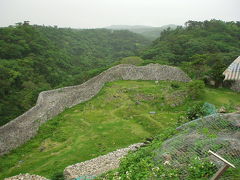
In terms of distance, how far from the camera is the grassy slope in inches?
509

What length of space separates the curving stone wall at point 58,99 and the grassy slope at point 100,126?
2.13 ft

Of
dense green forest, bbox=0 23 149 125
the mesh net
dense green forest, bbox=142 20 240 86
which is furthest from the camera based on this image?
dense green forest, bbox=142 20 240 86

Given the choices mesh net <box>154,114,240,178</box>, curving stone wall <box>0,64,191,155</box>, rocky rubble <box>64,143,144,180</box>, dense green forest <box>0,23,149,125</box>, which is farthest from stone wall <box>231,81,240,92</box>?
dense green forest <box>0,23,149,125</box>

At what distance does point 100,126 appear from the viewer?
16250 mm

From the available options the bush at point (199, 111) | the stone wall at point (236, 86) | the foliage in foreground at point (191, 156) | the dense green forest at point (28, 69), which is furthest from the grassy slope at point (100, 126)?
the dense green forest at point (28, 69)

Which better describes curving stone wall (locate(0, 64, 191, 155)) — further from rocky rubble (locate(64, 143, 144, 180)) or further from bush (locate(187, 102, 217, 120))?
bush (locate(187, 102, 217, 120))

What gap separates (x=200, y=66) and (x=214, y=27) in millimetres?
43552

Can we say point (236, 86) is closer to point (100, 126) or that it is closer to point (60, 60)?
point (100, 126)

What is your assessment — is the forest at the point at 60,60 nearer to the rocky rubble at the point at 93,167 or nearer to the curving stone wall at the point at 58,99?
the curving stone wall at the point at 58,99

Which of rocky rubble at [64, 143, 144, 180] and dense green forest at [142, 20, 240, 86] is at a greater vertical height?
dense green forest at [142, 20, 240, 86]

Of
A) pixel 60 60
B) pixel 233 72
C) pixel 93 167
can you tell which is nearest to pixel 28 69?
pixel 60 60

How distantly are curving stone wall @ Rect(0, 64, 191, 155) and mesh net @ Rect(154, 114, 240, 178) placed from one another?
11.4 m

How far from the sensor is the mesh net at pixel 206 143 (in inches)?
250

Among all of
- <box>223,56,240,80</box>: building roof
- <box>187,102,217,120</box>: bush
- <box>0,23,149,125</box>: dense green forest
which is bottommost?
<box>0,23,149,125</box>: dense green forest
